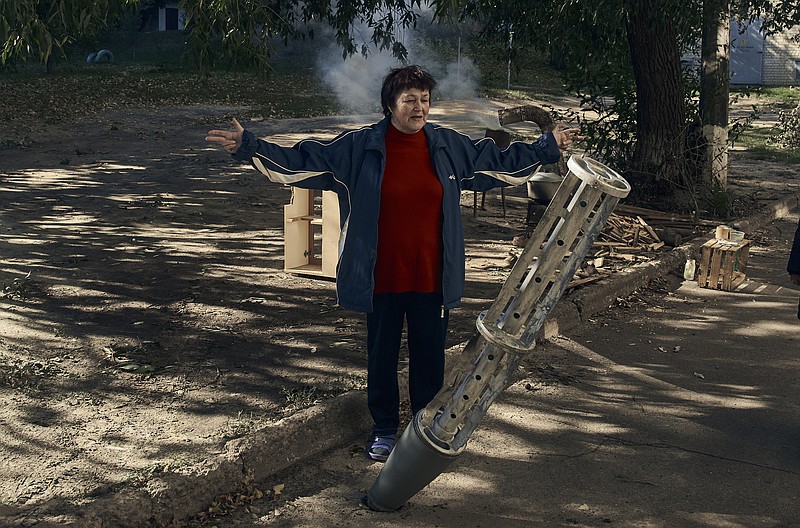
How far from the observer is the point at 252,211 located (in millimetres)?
12273

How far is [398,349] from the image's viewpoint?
5.19m

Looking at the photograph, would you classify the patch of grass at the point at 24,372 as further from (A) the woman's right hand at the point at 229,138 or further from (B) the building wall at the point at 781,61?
(B) the building wall at the point at 781,61

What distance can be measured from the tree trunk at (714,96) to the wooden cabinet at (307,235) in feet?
17.9

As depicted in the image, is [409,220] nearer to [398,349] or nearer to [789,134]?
[398,349]

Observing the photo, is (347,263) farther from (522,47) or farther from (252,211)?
(522,47)

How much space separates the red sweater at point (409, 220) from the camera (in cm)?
488

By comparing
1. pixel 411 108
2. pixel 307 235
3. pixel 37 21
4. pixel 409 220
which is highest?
pixel 37 21

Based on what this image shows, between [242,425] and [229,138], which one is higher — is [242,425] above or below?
below

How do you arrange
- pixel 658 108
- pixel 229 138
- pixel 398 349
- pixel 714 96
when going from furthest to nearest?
1. pixel 714 96
2. pixel 658 108
3. pixel 398 349
4. pixel 229 138

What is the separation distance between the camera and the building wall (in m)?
40.7

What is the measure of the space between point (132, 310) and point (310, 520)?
3.65m

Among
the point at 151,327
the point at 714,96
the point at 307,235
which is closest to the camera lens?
the point at 151,327

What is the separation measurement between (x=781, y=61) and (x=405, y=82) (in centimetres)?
3972

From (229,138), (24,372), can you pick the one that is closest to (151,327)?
(24,372)
